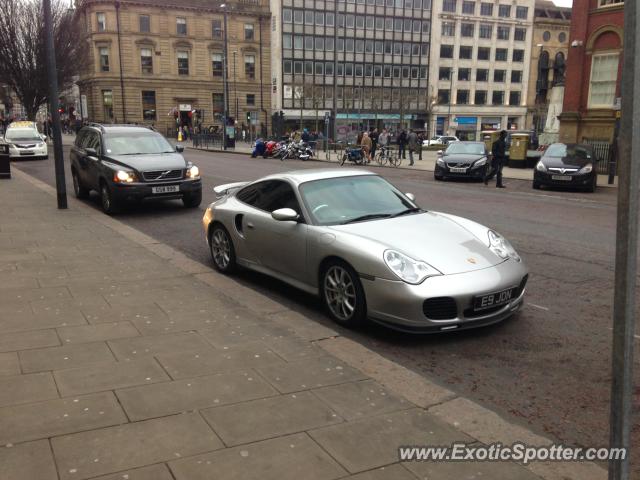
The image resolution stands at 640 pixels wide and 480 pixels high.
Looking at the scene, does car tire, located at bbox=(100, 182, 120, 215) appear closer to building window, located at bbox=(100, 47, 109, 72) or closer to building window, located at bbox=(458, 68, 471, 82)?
building window, located at bbox=(100, 47, 109, 72)

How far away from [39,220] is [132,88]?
5862cm

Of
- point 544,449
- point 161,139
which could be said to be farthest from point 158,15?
point 544,449

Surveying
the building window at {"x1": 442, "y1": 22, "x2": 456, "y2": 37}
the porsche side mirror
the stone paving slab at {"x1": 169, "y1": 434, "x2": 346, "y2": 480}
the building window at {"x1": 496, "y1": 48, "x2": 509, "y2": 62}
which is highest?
the building window at {"x1": 442, "y1": 22, "x2": 456, "y2": 37}

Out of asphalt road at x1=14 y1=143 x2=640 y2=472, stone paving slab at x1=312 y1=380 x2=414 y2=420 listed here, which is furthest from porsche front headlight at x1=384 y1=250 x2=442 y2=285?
stone paving slab at x1=312 y1=380 x2=414 y2=420

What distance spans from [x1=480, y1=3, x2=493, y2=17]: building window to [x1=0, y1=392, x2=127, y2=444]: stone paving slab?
8839cm

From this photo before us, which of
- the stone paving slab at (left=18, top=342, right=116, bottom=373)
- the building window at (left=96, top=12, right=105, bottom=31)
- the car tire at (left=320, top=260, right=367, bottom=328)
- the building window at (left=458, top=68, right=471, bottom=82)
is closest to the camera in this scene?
the stone paving slab at (left=18, top=342, right=116, bottom=373)

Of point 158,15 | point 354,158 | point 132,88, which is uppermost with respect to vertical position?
point 158,15

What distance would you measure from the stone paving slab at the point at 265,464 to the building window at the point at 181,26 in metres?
70.1

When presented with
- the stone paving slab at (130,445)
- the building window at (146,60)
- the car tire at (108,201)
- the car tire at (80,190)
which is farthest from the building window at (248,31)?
the stone paving slab at (130,445)

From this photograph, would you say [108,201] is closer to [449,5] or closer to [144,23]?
[144,23]

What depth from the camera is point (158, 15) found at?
6525cm

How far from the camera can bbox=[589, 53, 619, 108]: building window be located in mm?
25141

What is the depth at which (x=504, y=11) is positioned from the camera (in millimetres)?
82938

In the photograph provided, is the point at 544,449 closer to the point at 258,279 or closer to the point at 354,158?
the point at 258,279
